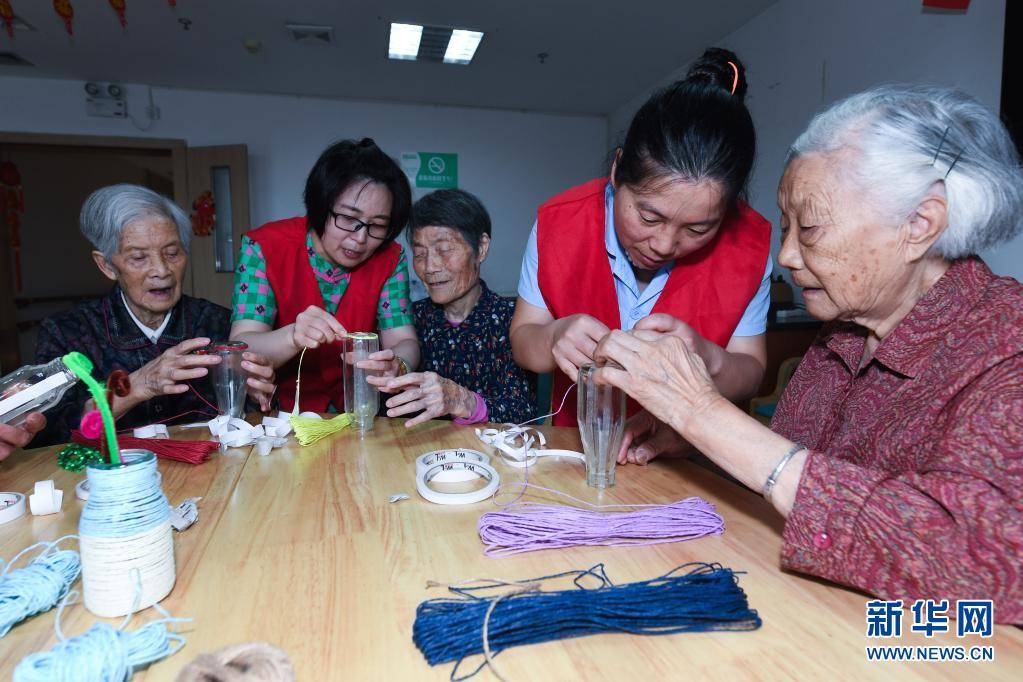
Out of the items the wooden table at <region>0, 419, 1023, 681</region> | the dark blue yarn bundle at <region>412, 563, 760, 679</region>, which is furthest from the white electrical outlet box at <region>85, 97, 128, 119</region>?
the dark blue yarn bundle at <region>412, 563, 760, 679</region>

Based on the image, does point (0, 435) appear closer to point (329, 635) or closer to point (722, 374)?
point (329, 635)

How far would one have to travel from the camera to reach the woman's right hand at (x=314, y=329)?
1897 mm

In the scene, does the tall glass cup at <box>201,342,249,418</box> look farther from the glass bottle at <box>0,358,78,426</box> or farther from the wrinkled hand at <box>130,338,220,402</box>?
the glass bottle at <box>0,358,78,426</box>

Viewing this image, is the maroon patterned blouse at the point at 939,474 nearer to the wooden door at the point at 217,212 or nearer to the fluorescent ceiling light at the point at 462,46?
the fluorescent ceiling light at the point at 462,46

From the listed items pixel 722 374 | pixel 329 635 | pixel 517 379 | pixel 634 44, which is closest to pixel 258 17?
pixel 634 44

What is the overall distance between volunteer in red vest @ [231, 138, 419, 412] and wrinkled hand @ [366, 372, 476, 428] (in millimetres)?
338

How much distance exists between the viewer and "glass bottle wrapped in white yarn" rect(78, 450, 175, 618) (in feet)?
2.66

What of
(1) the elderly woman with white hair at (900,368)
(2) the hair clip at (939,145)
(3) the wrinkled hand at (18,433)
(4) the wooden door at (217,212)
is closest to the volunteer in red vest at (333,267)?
(3) the wrinkled hand at (18,433)

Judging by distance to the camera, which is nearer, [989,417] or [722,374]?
[989,417]

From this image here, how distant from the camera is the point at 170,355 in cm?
172

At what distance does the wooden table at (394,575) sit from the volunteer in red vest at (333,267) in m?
0.89

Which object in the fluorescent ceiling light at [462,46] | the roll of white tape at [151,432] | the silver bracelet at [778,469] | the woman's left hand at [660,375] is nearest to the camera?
the silver bracelet at [778,469]

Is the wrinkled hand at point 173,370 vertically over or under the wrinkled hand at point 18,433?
over

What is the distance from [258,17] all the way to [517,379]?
13.6 feet
